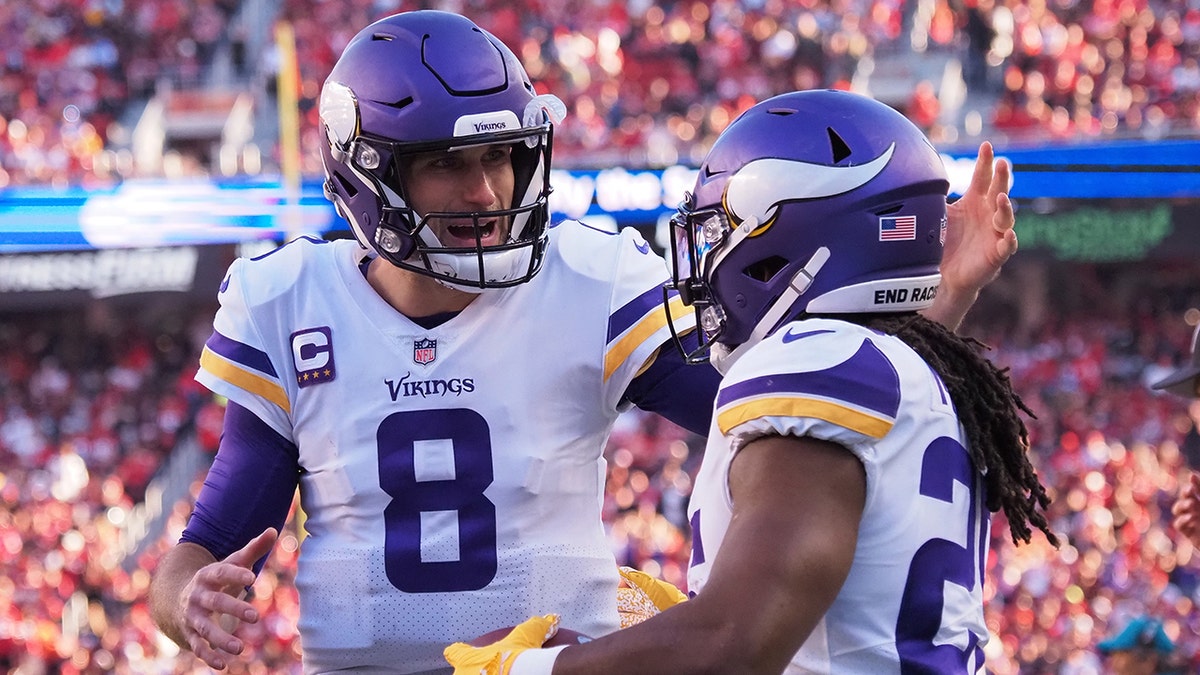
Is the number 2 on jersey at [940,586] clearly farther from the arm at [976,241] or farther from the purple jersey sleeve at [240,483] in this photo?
the purple jersey sleeve at [240,483]

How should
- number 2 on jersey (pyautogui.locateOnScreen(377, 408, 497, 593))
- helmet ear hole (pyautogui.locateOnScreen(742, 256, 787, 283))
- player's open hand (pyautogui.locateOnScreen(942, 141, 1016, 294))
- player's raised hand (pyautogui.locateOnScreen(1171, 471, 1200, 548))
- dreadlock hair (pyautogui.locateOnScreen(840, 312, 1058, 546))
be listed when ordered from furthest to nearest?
player's raised hand (pyautogui.locateOnScreen(1171, 471, 1200, 548))
player's open hand (pyautogui.locateOnScreen(942, 141, 1016, 294))
number 2 on jersey (pyautogui.locateOnScreen(377, 408, 497, 593))
helmet ear hole (pyautogui.locateOnScreen(742, 256, 787, 283))
dreadlock hair (pyautogui.locateOnScreen(840, 312, 1058, 546))

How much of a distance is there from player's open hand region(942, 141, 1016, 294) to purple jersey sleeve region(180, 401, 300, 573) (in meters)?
1.27

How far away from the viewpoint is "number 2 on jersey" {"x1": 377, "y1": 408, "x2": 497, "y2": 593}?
264 centimetres

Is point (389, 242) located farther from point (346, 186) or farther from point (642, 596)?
point (642, 596)

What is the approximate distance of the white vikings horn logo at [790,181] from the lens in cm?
216

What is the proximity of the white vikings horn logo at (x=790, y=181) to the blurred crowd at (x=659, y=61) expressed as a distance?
11.8 m

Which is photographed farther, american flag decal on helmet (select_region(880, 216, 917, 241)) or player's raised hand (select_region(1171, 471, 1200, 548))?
player's raised hand (select_region(1171, 471, 1200, 548))

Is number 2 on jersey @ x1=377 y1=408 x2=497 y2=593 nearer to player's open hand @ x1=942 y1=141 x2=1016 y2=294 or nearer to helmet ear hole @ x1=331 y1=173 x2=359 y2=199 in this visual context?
helmet ear hole @ x1=331 y1=173 x2=359 y2=199

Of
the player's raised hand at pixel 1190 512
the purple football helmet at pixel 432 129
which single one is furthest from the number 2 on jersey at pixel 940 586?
the player's raised hand at pixel 1190 512

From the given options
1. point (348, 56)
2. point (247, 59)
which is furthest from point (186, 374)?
point (348, 56)

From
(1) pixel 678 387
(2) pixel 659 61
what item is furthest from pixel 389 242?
(2) pixel 659 61

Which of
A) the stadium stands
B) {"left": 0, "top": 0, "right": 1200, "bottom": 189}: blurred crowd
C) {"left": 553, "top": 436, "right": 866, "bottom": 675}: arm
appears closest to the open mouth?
{"left": 553, "top": 436, "right": 866, "bottom": 675}: arm

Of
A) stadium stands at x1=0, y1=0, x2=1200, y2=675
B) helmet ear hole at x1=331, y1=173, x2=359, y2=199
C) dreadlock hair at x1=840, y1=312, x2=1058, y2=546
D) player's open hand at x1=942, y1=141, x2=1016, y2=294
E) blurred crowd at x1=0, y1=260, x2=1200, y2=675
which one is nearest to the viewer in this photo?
dreadlock hair at x1=840, y1=312, x2=1058, y2=546

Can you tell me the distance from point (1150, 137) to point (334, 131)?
1178 cm
